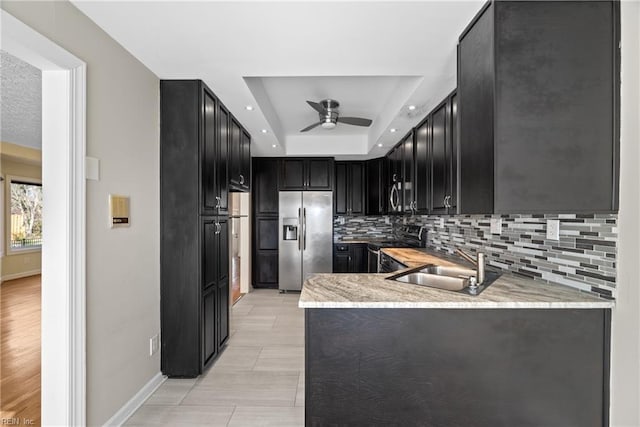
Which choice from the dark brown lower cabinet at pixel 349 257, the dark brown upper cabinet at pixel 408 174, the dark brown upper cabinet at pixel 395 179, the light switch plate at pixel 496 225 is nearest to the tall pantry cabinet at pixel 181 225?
the light switch plate at pixel 496 225

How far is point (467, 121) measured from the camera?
1927 mm

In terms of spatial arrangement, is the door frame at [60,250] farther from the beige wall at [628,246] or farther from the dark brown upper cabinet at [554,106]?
the beige wall at [628,246]

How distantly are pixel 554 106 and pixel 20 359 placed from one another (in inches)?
176

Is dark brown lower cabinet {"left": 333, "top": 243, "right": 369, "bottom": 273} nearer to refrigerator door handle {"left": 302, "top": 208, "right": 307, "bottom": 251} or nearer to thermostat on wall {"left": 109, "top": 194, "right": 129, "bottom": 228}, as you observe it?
refrigerator door handle {"left": 302, "top": 208, "right": 307, "bottom": 251}

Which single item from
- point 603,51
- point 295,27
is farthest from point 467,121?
point 295,27

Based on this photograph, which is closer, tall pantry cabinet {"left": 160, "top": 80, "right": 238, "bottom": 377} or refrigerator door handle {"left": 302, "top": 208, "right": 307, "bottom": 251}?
tall pantry cabinet {"left": 160, "top": 80, "right": 238, "bottom": 377}

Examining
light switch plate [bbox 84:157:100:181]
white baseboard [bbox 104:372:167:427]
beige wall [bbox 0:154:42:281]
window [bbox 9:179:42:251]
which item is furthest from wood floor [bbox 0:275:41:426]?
window [bbox 9:179:42:251]

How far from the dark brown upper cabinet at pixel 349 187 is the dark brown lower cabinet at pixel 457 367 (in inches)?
177

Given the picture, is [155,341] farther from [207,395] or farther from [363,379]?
[363,379]

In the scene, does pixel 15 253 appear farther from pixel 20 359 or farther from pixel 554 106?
pixel 554 106

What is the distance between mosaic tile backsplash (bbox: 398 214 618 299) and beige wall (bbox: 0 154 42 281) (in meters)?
8.36

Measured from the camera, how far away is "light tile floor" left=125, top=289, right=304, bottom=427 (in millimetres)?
2227

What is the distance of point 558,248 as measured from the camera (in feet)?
6.39

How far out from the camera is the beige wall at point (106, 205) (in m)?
1.87
